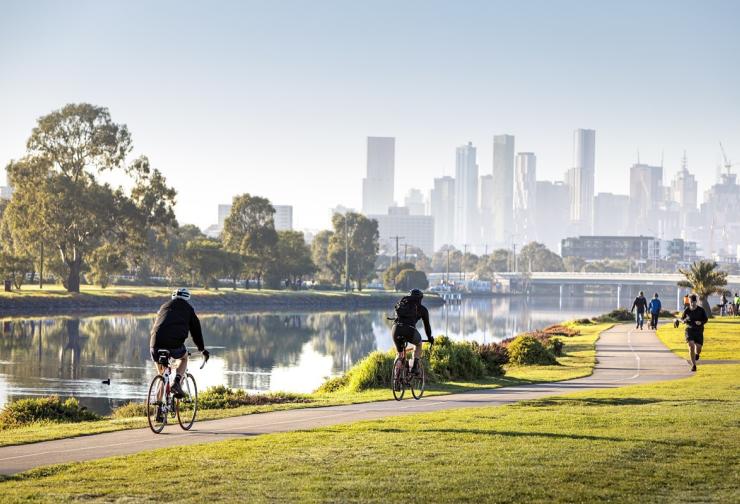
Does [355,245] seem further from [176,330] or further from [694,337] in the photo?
[176,330]

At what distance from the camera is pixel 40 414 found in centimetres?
2175

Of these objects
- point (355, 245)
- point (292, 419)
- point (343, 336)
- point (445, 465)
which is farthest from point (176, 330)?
point (355, 245)

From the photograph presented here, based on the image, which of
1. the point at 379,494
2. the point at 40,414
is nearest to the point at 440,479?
the point at 379,494

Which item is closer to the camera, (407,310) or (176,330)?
(176,330)

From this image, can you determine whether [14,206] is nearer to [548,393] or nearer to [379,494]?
[548,393]

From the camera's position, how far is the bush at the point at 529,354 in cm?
3559

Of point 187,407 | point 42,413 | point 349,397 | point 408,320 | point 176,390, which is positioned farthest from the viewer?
point 349,397

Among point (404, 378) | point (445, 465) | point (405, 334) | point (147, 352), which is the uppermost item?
point (405, 334)

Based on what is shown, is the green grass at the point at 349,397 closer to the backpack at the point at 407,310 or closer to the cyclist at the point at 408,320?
the cyclist at the point at 408,320

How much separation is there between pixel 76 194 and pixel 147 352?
46.5 metres

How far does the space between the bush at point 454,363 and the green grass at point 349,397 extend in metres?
0.54

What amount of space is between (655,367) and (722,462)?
791 inches

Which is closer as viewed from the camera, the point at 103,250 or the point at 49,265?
the point at 103,250

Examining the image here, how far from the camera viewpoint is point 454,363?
29000 mm
